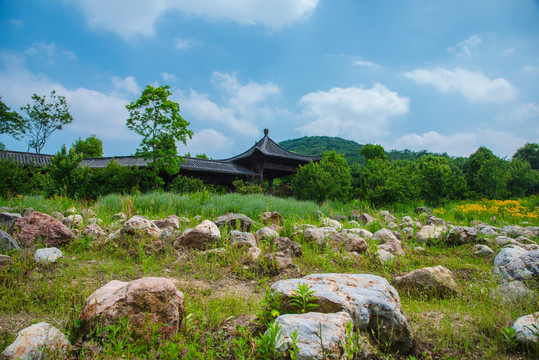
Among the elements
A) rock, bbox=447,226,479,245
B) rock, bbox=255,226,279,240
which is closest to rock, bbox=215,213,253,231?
rock, bbox=255,226,279,240

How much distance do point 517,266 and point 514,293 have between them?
74cm

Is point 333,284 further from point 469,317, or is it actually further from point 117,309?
point 117,309

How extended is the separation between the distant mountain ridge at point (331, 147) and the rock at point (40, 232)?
4378 cm

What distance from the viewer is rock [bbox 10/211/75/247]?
3984 mm

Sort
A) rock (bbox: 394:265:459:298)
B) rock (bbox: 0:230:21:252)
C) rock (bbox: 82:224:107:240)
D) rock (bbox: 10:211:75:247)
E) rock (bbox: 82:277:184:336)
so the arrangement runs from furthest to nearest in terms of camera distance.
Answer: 1. rock (bbox: 82:224:107:240)
2. rock (bbox: 10:211:75:247)
3. rock (bbox: 0:230:21:252)
4. rock (bbox: 394:265:459:298)
5. rock (bbox: 82:277:184:336)

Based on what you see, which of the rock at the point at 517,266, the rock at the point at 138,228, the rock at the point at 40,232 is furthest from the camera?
the rock at the point at 138,228

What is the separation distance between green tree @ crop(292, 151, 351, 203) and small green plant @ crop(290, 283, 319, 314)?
42.5 ft

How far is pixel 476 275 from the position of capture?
3.82 m

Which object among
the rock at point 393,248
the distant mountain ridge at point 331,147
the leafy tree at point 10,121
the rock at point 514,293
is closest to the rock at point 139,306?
the rock at point 514,293

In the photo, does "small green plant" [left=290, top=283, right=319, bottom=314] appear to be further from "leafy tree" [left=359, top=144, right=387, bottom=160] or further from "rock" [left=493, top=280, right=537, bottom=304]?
"leafy tree" [left=359, top=144, right=387, bottom=160]

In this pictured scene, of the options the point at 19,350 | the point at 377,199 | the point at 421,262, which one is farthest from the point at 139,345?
the point at 377,199

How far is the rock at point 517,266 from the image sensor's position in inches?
125

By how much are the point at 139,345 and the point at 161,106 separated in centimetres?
1303

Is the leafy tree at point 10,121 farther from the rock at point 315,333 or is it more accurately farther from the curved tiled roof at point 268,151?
the rock at point 315,333
